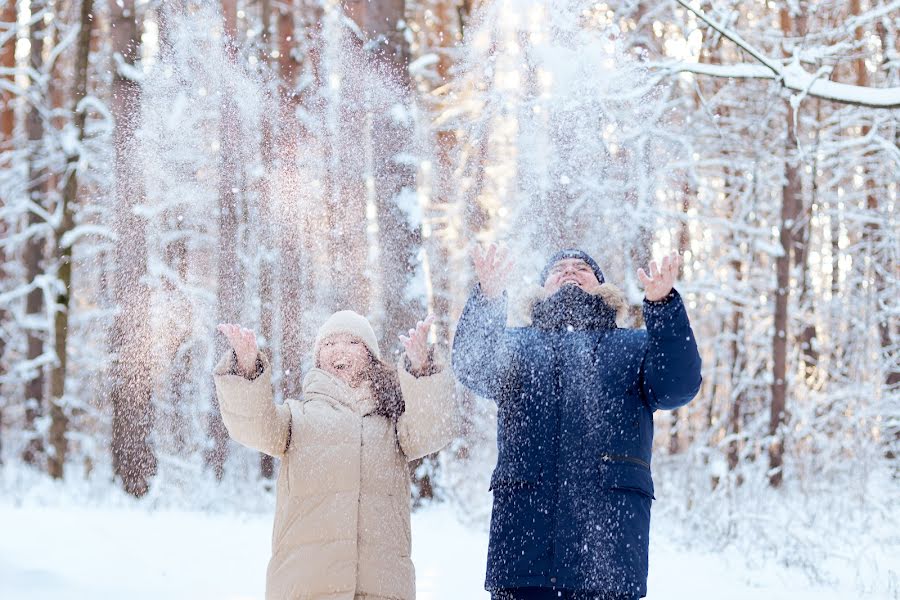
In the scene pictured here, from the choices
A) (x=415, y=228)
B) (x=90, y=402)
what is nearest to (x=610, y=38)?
(x=415, y=228)

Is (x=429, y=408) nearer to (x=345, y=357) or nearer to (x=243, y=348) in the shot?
(x=345, y=357)

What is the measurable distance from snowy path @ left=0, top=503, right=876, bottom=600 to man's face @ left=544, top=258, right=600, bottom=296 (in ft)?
9.56

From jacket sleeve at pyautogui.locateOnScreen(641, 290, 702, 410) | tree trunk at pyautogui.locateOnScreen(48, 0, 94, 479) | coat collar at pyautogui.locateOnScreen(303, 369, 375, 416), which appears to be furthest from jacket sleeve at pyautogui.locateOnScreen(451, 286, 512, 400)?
tree trunk at pyautogui.locateOnScreen(48, 0, 94, 479)

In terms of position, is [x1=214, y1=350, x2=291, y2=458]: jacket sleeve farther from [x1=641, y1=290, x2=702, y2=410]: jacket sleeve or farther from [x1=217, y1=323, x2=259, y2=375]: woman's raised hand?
[x1=641, y1=290, x2=702, y2=410]: jacket sleeve

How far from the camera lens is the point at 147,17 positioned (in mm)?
11539

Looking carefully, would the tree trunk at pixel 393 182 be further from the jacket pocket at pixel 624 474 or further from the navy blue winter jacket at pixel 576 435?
the jacket pocket at pixel 624 474

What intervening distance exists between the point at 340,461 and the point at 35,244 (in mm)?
14704

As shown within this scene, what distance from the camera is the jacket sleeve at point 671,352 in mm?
2836

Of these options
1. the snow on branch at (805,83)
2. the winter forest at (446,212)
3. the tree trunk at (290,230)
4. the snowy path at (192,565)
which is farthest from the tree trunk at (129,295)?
the snow on branch at (805,83)

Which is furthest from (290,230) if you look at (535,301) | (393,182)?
(535,301)

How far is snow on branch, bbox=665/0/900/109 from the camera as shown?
588cm

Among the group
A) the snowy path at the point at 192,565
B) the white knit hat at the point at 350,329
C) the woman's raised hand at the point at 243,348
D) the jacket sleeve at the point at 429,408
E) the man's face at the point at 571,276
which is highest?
the man's face at the point at 571,276

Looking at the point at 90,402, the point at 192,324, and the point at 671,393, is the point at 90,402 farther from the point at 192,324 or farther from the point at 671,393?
the point at 671,393

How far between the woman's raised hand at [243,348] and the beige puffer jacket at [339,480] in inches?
1.4
